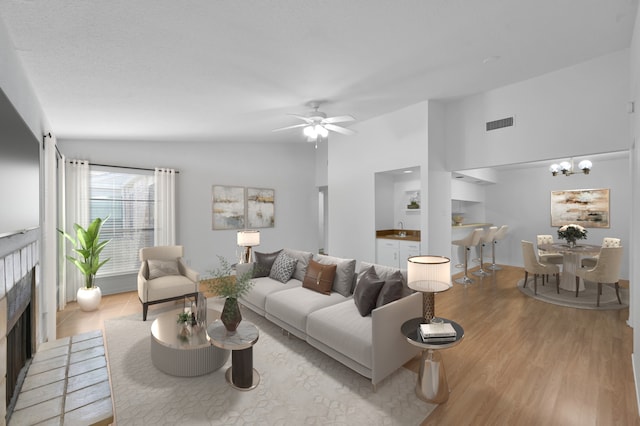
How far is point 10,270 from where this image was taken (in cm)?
179

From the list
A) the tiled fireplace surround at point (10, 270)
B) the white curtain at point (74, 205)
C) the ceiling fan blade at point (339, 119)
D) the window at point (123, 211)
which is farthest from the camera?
the window at point (123, 211)

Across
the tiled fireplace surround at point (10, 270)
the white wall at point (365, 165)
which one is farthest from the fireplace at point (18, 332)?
the white wall at point (365, 165)

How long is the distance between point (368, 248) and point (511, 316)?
102 inches

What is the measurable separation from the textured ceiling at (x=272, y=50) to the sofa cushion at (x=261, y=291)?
7.99 feet

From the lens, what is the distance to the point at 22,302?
2150 millimetres

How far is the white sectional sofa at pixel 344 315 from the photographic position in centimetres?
242

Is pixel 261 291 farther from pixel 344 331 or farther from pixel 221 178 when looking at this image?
pixel 221 178

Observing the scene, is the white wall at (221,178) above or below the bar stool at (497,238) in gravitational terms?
above

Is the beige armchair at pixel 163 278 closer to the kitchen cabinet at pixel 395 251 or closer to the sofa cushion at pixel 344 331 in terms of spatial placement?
the sofa cushion at pixel 344 331

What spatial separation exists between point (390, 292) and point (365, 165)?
142 inches

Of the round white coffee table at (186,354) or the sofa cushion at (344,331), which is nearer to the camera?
the sofa cushion at (344,331)

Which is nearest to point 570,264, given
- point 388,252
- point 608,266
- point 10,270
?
point 608,266

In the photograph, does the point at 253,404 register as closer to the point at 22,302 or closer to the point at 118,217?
the point at 22,302

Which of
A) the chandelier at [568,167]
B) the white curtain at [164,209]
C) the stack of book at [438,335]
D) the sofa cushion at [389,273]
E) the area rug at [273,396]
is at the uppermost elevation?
the chandelier at [568,167]
